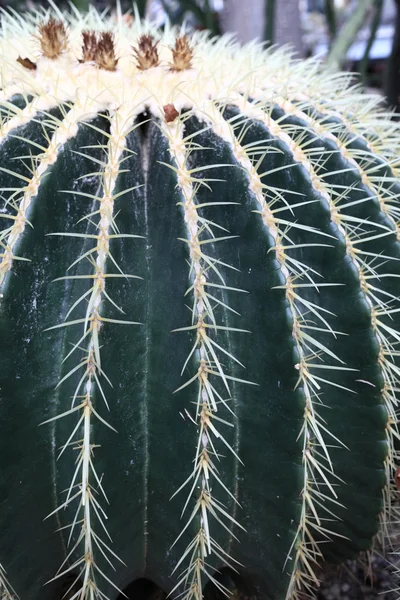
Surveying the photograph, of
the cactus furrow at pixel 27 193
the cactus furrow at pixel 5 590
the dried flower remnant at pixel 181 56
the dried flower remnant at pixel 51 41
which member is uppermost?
the dried flower remnant at pixel 51 41

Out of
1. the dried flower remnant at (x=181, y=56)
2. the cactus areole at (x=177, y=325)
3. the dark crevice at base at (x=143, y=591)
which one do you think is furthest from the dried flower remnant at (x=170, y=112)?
the dark crevice at base at (x=143, y=591)

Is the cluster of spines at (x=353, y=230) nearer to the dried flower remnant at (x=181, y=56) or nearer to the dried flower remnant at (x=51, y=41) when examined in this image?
the dried flower remnant at (x=181, y=56)

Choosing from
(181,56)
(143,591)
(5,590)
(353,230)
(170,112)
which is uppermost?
(181,56)

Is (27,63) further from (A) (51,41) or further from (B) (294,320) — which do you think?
(B) (294,320)

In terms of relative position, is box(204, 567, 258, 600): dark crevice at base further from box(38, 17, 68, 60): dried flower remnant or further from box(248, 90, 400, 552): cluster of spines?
box(38, 17, 68, 60): dried flower remnant

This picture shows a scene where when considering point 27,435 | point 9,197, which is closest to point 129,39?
point 9,197

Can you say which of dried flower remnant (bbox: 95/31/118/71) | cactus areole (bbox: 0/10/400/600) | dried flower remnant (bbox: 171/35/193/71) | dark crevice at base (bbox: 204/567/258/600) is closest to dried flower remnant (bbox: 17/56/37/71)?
cactus areole (bbox: 0/10/400/600)

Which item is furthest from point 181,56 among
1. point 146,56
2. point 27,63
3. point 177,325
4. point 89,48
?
point 177,325
